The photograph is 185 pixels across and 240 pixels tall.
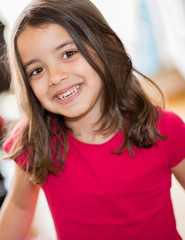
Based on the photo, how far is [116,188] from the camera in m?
0.88

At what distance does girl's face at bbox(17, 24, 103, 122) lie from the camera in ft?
2.55

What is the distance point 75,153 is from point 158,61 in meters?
3.07

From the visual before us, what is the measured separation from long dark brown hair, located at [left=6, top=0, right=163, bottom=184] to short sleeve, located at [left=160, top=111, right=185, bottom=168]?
0.11 ft

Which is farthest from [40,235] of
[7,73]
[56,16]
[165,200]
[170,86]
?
[170,86]

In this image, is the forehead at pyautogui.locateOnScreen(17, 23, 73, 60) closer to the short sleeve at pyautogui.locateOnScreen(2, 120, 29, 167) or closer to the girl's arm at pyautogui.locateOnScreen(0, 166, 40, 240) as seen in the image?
the short sleeve at pyautogui.locateOnScreen(2, 120, 29, 167)

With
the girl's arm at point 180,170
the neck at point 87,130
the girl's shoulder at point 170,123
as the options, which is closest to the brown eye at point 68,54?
the neck at point 87,130

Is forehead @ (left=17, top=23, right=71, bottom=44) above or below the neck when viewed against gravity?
above

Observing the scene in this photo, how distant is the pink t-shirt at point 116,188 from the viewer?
88 cm

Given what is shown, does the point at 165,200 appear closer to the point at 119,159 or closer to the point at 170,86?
the point at 119,159

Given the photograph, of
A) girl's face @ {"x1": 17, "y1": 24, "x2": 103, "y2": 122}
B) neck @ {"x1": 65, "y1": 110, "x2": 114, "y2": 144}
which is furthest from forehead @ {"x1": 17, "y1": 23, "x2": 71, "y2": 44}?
neck @ {"x1": 65, "y1": 110, "x2": 114, "y2": 144}

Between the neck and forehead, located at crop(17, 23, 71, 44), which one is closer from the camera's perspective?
forehead, located at crop(17, 23, 71, 44)

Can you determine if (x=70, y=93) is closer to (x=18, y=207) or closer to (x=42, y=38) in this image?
(x=42, y=38)

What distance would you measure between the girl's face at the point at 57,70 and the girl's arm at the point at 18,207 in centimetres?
27

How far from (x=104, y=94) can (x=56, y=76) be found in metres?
0.21
